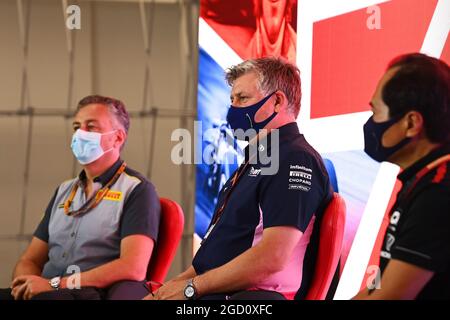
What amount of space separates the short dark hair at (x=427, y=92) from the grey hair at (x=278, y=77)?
551 millimetres

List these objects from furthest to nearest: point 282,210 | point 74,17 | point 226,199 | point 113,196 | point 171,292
Result: point 74,17 → point 113,196 → point 226,199 → point 171,292 → point 282,210

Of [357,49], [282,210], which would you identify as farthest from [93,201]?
[357,49]

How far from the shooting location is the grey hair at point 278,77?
3.13m

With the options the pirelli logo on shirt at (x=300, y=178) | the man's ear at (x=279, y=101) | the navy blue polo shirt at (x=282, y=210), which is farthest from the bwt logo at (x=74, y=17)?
the pirelli logo on shirt at (x=300, y=178)

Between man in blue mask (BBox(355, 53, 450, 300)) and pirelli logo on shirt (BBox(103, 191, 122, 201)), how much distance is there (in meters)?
1.34

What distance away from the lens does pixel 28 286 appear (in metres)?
3.35

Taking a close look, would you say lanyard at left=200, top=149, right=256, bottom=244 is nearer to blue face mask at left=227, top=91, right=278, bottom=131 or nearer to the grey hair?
blue face mask at left=227, top=91, right=278, bottom=131

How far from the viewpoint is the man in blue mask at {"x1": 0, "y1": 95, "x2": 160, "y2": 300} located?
3328 millimetres

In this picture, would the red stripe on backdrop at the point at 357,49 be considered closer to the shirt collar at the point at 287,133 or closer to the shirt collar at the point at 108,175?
the shirt collar at the point at 287,133

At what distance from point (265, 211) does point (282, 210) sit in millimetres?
83

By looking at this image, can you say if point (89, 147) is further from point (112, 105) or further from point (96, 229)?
point (96, 229)

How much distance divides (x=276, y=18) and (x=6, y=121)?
195 cm

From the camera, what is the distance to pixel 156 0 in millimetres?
4844
